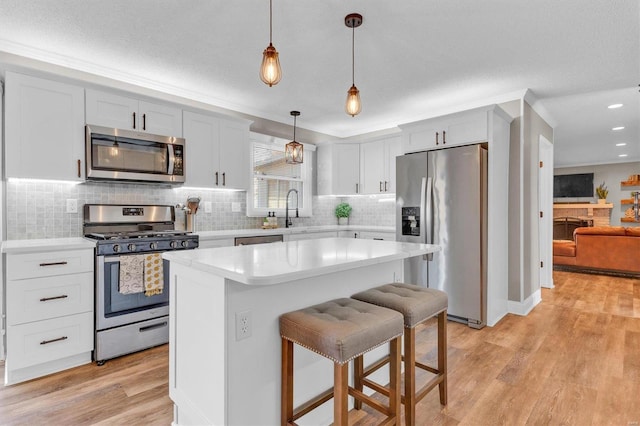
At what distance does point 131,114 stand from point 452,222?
10.9 ft

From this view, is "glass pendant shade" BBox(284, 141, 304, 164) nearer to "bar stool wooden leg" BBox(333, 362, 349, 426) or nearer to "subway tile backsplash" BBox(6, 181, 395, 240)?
"subway tile backsplash" BBox(6, 181, 395, 240)

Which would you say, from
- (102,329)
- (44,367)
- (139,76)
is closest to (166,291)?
(102,329)

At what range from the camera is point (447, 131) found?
375 centimetres

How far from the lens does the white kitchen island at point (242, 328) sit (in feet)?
4.96

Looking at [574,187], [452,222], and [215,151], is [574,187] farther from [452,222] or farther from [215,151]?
[215,151]

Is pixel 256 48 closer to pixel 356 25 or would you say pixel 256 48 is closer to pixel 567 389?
pixel 356 25

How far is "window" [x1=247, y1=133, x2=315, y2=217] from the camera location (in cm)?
458

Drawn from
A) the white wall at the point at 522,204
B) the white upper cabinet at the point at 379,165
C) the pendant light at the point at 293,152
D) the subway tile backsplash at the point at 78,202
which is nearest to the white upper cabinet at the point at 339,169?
the white upper cabinet at the point at 379,165

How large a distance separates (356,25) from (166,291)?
2.68 m

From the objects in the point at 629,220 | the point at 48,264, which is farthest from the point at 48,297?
the point at 629,220

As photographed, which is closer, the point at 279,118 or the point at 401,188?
the point at 401,188

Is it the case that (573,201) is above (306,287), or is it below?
above

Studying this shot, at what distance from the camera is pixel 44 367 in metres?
2.48

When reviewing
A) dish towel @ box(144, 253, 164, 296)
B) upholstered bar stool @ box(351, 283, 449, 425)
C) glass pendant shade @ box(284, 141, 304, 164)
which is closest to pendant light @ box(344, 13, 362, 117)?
glass pendant shade @ box(284, 141, 304, 164)
